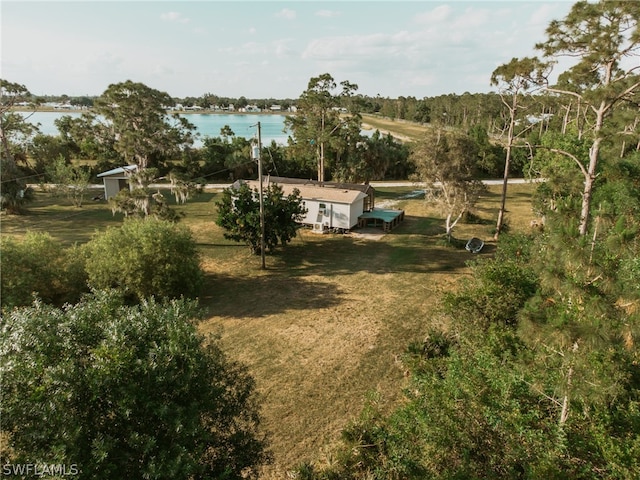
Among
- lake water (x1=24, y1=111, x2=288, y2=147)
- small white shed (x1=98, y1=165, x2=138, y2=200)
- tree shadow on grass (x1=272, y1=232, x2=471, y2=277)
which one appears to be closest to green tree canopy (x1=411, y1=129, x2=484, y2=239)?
tree shadow on grass (x1=272, y1=232, x2=471, y2=277)

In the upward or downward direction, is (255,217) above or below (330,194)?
below

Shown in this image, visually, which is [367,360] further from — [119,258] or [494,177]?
[494,177]

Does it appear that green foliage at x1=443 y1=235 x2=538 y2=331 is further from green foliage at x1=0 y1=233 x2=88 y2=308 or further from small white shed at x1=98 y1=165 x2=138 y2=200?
small white shed at x1=98 y1=165 x2=138 y2=200

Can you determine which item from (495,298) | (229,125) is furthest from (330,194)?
(229,125)

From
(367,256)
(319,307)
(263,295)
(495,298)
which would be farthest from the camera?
(367,256)

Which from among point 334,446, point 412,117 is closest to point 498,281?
point 334,446

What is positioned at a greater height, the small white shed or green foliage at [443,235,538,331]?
the small white shed

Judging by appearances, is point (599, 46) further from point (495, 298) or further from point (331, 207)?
point (331, 207)

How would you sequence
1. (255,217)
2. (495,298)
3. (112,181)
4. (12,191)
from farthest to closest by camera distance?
1. (112,181)
2. (12,191)
3. (255,217)
4. (495,298)
